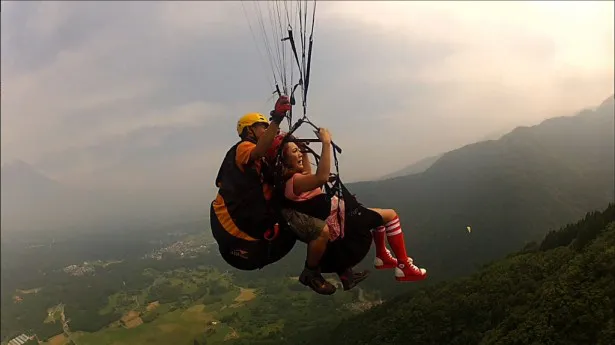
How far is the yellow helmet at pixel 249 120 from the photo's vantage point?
15.3 ft

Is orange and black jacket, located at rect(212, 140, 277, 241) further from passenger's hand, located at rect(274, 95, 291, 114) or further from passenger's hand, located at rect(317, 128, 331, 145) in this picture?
passenger's hand, located at rect(317, 128, 331, 145)

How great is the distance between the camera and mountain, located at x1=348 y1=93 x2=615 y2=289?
361 feet

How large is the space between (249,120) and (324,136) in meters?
1.02

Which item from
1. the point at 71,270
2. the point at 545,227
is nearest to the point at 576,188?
the point at 545,227

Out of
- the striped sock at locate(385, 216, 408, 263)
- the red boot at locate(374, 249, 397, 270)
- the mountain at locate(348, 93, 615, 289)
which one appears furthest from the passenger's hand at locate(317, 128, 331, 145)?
the mountain at locate(348, 93, 615, 289)

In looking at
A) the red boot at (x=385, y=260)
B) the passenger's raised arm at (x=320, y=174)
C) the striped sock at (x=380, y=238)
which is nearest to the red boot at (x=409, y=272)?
the red boot at (x=385, y=260)

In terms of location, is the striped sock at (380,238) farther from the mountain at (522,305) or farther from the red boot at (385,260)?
the mountain at (522,305)

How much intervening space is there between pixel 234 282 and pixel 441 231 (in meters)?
66.2

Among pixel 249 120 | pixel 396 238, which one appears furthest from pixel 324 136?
pixel 396 238

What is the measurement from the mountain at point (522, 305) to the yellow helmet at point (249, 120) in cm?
3417

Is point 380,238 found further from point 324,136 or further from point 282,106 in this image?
point 282,106

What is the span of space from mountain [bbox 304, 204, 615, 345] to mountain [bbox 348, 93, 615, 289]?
3537 centimetres

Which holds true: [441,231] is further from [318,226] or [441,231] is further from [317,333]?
[318,226]

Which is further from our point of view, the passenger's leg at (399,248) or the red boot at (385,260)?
the red boot at (385,260)
